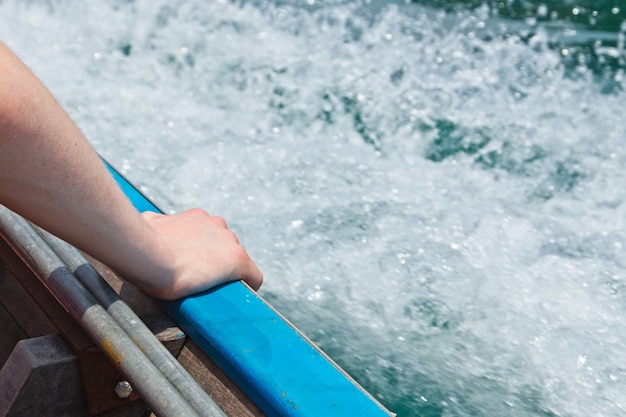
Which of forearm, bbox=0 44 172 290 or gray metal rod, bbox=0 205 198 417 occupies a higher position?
forearm, bbox=0 44 172 290

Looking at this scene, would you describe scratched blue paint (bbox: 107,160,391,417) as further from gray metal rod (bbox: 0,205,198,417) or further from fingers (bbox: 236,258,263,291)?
gray metal rod (bbox: 0,205,198,417)

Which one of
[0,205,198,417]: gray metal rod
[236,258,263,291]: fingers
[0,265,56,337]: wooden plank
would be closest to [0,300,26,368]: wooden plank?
[0,265,56,337]: wooden plank

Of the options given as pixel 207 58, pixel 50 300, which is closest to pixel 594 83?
pixel 207 58

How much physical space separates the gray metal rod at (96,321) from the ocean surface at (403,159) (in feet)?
3.10

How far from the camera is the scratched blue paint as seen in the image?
1.18m

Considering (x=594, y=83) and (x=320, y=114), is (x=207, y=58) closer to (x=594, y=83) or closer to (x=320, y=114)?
(x=320, y=114)

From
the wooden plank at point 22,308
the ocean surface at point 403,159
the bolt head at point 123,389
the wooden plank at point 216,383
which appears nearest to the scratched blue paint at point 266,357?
the wooden plank at point 216,383

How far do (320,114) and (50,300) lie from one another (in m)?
1.80

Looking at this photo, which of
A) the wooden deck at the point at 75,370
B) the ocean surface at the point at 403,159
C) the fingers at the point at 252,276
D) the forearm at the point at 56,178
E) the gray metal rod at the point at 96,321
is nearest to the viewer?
the forearm at the point at 56,178

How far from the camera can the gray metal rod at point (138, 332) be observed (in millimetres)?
1032

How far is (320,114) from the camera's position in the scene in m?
2.99

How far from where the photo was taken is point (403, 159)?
2770mm

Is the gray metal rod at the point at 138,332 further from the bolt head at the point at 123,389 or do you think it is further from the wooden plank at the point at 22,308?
the wooden plank at the point at 22,308

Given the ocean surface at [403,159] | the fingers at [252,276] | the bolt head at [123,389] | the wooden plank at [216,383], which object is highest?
the fingers at [252,276]
